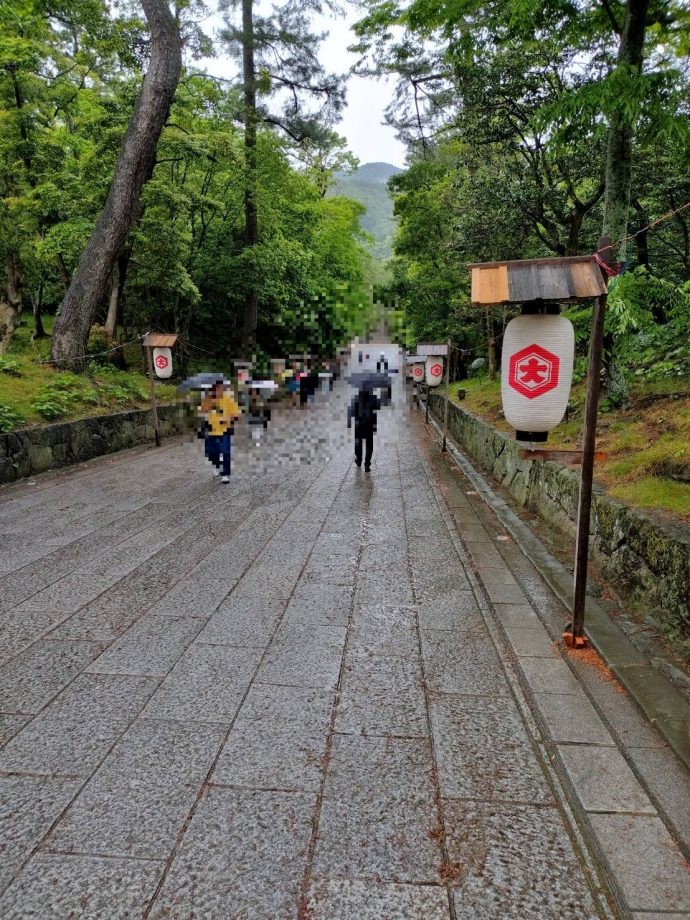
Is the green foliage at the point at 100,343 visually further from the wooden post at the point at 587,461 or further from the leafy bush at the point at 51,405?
the wooden post at the point at 587,461

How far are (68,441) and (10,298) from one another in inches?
370

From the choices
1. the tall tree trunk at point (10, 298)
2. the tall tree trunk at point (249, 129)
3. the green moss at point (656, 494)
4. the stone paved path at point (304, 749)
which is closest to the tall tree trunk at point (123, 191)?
the tall tree trunk at point (10, 298)

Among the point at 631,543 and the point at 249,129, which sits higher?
the point at 249,129

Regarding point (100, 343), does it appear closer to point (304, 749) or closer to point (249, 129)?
point (249, 129)

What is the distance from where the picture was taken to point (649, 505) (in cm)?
489

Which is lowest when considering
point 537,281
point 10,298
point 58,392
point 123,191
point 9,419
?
point 9,419

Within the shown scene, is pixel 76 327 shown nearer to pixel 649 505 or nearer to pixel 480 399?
pixel 480 399

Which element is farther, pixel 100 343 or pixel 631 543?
pixel 100 343

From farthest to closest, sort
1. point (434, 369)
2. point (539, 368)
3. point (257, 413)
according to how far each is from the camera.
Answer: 1. point (257, 413)
2. point (434, 369)
3. point (539, 368)

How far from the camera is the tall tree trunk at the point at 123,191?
520 inches

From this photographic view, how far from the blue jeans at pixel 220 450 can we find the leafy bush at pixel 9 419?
3.41 metres

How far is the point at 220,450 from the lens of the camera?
9477mm

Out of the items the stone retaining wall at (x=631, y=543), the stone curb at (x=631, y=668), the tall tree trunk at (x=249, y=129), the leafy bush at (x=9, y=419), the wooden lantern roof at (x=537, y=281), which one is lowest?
the stone curb at (x=631, y=668)

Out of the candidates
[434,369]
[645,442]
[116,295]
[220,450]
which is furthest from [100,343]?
[645,442]
